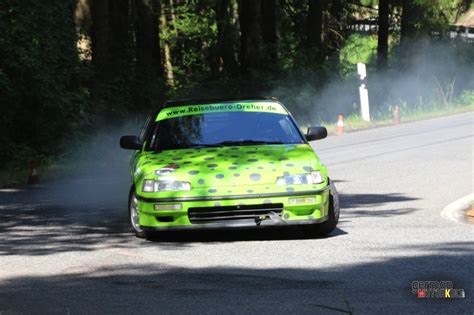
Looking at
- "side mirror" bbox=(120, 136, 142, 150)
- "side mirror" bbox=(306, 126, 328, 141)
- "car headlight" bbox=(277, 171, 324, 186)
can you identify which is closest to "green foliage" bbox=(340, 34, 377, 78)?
"side mirror" bbox=(306, 126, 328, 141)

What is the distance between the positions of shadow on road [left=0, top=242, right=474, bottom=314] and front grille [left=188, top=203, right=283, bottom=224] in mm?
1252

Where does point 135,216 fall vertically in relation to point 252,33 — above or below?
above

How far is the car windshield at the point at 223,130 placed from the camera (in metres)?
13.5

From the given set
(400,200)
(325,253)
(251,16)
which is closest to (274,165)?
(325,253)

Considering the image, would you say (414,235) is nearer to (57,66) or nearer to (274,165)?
(274,165)

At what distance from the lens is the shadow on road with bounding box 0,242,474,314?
8570 millimetres

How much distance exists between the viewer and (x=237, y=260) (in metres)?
10.9

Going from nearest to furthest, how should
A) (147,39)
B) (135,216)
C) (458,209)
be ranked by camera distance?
(135,216), (458,209), (147,39)

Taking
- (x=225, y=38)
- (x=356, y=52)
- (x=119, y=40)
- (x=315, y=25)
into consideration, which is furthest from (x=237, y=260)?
(x=356, y=52)

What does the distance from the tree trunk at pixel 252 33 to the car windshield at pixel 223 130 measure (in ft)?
83.3

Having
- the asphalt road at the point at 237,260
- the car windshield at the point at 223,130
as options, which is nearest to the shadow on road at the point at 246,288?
the asphalt road at the point at 237,260

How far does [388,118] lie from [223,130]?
24582 millimetres

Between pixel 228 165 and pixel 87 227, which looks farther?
pixel 87 227

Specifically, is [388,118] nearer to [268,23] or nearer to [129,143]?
[268,23]
